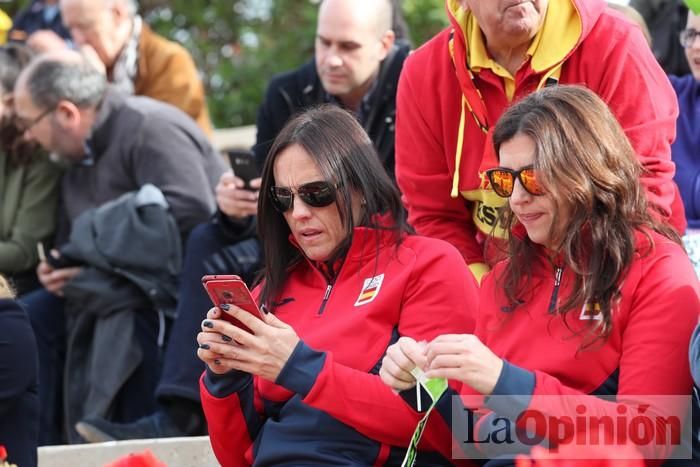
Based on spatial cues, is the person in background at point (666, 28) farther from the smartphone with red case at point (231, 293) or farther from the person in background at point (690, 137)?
the smartphone with red case at point (231, 293)

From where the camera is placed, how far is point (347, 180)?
12.0 feet

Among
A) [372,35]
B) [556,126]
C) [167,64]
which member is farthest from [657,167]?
[167,64]

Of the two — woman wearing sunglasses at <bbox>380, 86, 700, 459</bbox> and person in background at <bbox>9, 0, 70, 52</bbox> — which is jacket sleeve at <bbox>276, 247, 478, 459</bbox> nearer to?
woman wearing sunglasses at <bbox>380, 86, 700, 459</bbox>

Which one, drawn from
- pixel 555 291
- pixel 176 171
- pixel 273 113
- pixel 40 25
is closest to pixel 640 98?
pixel 555 291

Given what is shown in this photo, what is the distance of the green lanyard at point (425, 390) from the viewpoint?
3.04 metres

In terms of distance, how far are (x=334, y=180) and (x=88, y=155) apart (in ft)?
8.68

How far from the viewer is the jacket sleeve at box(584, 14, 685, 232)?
12.0 feet

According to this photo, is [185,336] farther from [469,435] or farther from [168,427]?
[469,435]

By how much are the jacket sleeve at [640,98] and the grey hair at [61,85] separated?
291 centimetres

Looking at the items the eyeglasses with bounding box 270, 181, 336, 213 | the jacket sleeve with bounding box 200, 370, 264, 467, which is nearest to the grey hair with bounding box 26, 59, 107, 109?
the eyeglasses with bounding box 270, 181, 336, 213

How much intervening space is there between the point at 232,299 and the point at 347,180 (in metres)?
0.59

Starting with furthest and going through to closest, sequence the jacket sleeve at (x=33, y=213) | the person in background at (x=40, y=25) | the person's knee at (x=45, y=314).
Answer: the person in background at (x=40, y=25) < the jacket sleeve at (x=33, y=213) < the person's knee at (x=45, y=314)

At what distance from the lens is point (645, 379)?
9.66 feet

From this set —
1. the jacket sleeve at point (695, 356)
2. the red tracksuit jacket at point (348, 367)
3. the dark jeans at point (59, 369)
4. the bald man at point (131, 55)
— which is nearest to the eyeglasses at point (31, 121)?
the dark jeans at point (59, 369)
